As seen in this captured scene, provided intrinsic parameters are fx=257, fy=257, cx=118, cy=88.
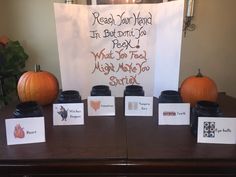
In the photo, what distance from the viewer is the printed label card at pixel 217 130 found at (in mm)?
743

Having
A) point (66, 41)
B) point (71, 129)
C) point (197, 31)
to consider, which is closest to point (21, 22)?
point (66, 41)

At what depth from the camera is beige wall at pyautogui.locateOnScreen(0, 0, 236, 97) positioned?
2230 mm

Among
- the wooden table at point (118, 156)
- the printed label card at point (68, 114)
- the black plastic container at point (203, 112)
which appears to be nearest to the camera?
the wooden table at point (118, 156)

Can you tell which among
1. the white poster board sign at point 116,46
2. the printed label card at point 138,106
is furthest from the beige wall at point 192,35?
the printed label card at point 138,106

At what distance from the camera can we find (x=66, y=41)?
42.5 inches

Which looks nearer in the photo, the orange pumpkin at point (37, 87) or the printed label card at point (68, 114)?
the printed label card at point (68, 114)

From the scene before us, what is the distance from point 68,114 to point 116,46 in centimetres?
38

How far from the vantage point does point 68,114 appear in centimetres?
89

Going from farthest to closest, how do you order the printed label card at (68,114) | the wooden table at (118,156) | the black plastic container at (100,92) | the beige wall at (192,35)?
the beige wall at (192,35)
the black plastic container at (100,92)
the printed label card at (68,114)
the wooden table at (118,156)

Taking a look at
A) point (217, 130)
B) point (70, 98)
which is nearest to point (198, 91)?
point (217, 130)

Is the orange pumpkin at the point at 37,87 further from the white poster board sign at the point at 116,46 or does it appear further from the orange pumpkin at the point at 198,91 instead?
the orange pumpkin at the point at 198,91

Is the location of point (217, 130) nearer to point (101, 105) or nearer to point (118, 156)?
point (118, 156)

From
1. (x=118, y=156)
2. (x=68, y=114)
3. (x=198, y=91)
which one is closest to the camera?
(x=118, y=156)
